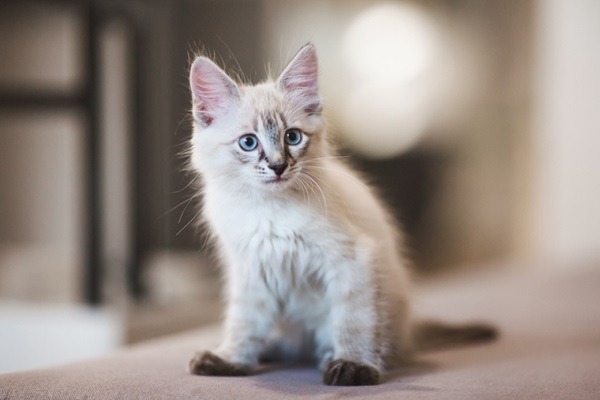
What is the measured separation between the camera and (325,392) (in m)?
1.22

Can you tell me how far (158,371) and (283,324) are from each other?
12.7 inches

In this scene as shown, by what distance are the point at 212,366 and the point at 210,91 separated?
0.62 m

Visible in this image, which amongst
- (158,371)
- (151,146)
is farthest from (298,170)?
(151,146)

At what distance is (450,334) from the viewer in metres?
1.83

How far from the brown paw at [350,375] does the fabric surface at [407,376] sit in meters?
0.03

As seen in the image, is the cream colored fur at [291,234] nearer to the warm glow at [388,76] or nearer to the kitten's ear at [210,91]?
the kitten's ear at [210,91]

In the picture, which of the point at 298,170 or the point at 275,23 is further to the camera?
the point at 275,23

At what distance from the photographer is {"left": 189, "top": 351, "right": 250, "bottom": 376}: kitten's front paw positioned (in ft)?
4.58

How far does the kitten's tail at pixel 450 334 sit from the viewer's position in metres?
1.80

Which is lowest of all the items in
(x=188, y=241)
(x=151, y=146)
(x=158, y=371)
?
(x=188, y=241)

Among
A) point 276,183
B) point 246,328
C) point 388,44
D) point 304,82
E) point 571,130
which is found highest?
point 388,44

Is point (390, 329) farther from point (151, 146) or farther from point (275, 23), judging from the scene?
point (275, 23)

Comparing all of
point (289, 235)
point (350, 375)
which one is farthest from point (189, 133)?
point (350, 375)

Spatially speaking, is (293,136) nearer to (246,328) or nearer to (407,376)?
(246,328)
